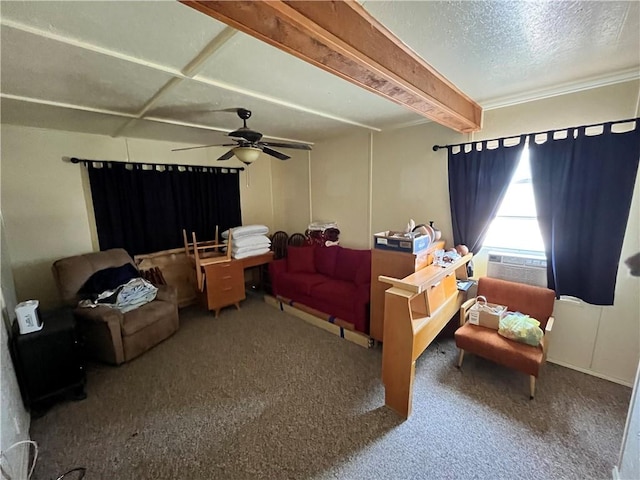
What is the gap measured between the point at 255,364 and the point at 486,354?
6.86ft

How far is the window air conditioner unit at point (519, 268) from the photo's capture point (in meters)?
2.46

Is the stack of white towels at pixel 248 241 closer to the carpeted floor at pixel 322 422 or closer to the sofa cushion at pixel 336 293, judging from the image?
the sofa cushion at pixel 336 293

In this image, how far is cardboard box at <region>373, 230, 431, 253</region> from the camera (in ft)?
7.50

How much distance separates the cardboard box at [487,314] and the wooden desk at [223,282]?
9.60 ft

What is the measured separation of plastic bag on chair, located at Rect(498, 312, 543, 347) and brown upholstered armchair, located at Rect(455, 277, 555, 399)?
41mm

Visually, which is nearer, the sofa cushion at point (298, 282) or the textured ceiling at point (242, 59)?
the textured ceiling at point (242, 59)

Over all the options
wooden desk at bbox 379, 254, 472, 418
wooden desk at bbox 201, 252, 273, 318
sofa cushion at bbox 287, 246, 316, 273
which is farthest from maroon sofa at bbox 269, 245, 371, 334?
wooden desk at bbox 379, 254, 472, 418

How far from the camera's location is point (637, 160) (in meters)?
1.95

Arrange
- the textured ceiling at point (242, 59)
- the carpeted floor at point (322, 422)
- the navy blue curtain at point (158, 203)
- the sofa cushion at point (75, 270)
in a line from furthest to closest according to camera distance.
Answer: the navy blue curtain at point (158, 203) → the sofa cushion at point (75, 270) → the carpeted floor at point (322, 422) → the textured ceiling at point (242, 59)

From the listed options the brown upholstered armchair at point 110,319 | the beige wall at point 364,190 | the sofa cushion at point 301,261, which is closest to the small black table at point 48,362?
the brown upholstered armchair at point 110,319

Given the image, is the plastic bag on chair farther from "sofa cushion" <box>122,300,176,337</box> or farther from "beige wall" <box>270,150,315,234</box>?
"sofa cushion" <box>122,300,176,337</box>

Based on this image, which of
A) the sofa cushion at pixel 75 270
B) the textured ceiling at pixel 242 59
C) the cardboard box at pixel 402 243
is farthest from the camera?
the sofa cushion at pixel 75 270

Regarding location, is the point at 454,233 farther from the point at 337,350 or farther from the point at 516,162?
the point at 337,350

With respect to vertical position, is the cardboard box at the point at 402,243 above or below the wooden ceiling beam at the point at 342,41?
below
